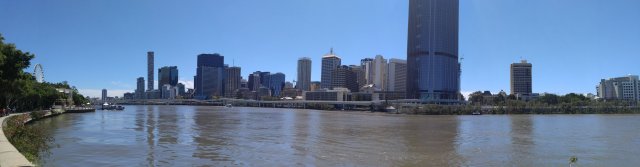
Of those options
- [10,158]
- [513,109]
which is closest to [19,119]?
[10,158]

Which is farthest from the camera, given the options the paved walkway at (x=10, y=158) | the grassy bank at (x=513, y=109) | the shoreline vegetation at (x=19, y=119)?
the grassy bank at (x=513, y=109)

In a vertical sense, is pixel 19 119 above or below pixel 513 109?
above

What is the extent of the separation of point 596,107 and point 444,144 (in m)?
176

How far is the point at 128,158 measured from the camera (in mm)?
29375

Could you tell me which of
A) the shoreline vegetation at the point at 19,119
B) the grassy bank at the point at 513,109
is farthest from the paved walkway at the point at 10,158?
the grassy bank at the point at 513,109

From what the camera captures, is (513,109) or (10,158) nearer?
(10,158)

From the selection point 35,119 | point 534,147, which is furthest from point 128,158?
point 35,119

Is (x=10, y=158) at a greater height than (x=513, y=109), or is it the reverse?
(x=10, y=158)

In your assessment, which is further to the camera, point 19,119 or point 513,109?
point 513,109

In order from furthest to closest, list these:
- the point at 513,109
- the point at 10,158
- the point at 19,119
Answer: the point at 513,109 → the point at 19,119 → the point at 10,158

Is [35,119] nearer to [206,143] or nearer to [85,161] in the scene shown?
[206,143]

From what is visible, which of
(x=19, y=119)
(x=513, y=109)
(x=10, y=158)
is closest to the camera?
(x=10, y=158)

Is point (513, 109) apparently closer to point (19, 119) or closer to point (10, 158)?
point (19, 119)

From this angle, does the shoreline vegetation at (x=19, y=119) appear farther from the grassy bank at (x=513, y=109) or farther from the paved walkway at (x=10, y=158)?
the grassy bank at (x=513, y=109)
